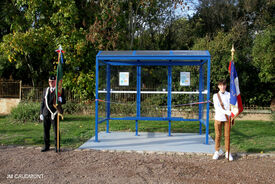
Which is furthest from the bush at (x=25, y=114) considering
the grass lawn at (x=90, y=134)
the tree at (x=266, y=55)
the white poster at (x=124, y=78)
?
the tree at (x=266, y=55)

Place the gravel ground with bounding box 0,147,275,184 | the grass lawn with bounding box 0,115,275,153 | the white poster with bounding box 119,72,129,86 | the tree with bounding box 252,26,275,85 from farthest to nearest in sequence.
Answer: the tree with bounding box 252,26,275,85, the white poster with bounding box 119,72,129,86, the grass lawn with bounding box 0,115,275,153, the gravel ground with bounding box 0,147,275,184

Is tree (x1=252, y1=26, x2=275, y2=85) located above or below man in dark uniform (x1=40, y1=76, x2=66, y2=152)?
above

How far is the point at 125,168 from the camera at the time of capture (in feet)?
16.6

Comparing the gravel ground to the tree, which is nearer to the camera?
the gravel ground

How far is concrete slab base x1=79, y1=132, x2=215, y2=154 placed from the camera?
650 centimetres

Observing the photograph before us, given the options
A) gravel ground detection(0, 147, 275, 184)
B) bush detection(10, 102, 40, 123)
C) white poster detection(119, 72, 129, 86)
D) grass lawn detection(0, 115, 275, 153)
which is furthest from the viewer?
bush detection(10, 102, 40, 123)

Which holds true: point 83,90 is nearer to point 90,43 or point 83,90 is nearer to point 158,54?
point 90,43

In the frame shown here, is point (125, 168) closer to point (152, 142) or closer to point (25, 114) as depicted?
point (152, 142)

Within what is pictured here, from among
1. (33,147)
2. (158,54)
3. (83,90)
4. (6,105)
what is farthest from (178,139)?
(6,105)

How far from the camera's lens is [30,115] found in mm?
10328

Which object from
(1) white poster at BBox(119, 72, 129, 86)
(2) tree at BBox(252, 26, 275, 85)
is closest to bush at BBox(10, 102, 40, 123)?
(1) white poster at BBox(119, 72, 129, 86)

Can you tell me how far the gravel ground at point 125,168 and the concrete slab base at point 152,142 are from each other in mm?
399

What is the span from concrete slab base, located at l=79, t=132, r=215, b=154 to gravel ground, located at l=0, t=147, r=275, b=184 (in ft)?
1.31

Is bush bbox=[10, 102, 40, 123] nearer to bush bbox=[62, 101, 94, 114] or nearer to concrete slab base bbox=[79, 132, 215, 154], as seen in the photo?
bush bbox=[62, 101, 94, 114]
